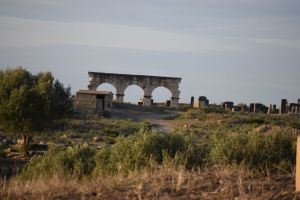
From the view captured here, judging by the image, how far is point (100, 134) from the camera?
3275cm

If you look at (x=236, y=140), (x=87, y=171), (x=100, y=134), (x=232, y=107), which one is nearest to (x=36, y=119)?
(x=100, y=134)

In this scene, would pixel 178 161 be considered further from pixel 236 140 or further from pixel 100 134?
pixel 100 134

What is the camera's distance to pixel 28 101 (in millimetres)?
29234

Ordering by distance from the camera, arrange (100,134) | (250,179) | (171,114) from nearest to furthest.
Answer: (250,179) → (100,134) → (171,114)

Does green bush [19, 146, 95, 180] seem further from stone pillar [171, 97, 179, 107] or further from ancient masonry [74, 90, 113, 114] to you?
stone pillar [171, 97, 179, 107]

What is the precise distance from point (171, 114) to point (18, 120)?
2190 cm

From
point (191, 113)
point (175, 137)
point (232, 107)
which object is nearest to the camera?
point (175, 137)

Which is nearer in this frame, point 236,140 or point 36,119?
point 236,140

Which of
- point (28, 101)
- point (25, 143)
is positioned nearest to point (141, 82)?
point (28, 101)

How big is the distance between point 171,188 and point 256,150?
5.05 meters

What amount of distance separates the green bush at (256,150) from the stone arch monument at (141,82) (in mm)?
42222

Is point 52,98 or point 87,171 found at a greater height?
point 52,98

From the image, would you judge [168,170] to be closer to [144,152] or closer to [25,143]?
[144,152]

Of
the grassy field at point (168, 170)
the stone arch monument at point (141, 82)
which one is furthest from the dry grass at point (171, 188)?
the stone arch monument at point (141, 82)
